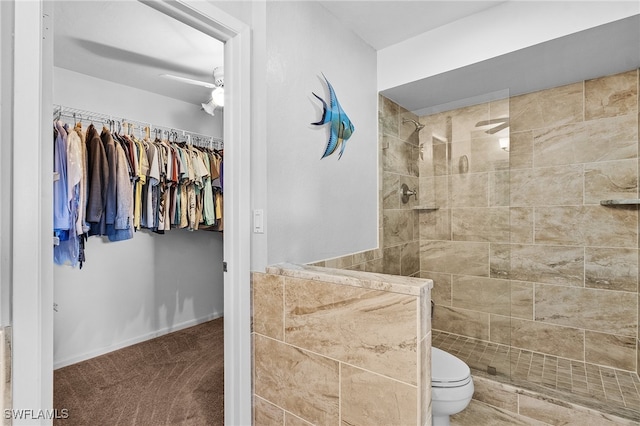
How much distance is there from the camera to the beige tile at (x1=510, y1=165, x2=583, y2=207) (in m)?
2.41

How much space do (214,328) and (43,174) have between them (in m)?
2.69

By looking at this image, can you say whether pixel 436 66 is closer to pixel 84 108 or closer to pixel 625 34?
pixel 625 34

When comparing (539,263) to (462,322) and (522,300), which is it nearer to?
(522,300)

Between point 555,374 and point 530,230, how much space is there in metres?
1.02

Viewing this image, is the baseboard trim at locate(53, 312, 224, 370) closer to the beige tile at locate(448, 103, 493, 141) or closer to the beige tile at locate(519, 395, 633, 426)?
the beige tile at locate(519, 395, 633, 426)

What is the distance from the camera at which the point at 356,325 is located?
1227mm

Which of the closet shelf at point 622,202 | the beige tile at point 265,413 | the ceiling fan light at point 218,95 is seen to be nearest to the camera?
the beige tile at point 265,413

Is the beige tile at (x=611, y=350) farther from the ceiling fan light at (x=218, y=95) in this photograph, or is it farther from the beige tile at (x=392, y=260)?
the ceiling fan light at (x=218, y=95)

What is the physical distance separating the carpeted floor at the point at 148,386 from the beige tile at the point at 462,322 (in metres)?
1.54

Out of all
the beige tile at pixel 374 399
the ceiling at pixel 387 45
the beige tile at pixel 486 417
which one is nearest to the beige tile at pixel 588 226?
the ceiling at pixel 387 45

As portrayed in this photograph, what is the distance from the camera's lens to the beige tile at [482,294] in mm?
2166

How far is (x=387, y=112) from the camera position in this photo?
8.37ft

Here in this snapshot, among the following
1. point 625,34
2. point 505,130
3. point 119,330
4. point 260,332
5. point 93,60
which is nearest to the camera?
point 260,332

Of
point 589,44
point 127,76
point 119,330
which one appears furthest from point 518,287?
point 127,76
